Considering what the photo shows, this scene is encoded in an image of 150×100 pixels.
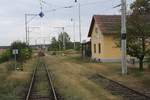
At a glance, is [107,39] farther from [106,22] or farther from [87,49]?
[87,49]

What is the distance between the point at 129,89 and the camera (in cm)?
2034

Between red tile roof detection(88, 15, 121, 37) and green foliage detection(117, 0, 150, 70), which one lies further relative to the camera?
red tile roof detection(88, 15, 121, 37)

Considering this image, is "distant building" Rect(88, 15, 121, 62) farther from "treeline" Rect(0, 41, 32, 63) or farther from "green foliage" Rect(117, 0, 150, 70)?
"green foliage" Rect(117, 0, 150, 70)

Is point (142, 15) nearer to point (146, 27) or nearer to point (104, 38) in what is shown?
point (146, 27)

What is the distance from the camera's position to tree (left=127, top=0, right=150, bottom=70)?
1206 inches

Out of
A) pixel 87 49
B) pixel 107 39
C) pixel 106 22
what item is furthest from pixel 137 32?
pixel 87 49

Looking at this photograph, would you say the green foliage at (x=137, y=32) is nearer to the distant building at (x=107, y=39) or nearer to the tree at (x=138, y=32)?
the tree at (x=138, y=32)

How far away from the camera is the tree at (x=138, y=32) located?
1206 inches

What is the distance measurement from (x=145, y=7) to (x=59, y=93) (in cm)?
1175

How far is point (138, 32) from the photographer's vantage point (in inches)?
1223

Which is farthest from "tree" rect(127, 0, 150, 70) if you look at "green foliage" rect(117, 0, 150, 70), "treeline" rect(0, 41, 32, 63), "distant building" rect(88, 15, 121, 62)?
"treeline" rect(0, 41, 32, 63)

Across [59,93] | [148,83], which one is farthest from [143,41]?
[59,93]

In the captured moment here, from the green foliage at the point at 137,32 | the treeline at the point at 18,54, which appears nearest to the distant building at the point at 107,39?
Result: the treeline at the point at 18,54

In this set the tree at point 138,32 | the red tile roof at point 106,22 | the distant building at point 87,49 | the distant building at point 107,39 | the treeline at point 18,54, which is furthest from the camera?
the distant building at point 87,49
